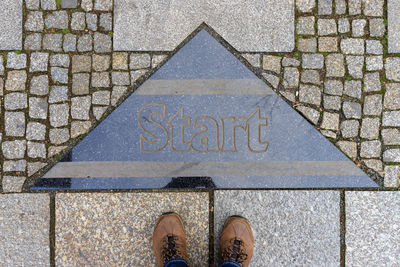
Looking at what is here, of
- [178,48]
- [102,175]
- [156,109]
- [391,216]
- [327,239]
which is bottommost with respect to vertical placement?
[327,239]

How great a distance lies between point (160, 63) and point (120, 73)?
0.41 m

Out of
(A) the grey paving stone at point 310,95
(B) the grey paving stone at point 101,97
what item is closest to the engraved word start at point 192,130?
(B) the grey paving stone at point 101,97

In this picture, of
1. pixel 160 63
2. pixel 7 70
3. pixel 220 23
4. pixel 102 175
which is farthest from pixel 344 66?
pixel 7 70

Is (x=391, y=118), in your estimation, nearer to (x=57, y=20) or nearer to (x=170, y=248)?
(x=170, y=248)

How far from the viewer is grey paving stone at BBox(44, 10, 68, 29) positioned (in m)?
3.14

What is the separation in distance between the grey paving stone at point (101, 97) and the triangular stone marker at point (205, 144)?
0.15 meters

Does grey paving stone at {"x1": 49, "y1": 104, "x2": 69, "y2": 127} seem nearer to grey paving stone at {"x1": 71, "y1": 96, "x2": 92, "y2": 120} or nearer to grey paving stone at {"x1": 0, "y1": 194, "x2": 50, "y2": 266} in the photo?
grey paving stone at {"x1": 71, "y1": 96, "x2": 92, "y2": 120}

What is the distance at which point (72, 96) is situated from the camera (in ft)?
10.2

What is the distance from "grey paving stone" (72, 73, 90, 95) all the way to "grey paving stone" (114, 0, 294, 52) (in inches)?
17.0

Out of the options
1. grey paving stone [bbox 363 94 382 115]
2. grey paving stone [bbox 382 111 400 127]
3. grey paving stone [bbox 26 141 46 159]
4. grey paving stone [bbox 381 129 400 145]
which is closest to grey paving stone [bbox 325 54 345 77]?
grey paving stone [bbox 363 94 382 115]

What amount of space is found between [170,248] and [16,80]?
222 cm

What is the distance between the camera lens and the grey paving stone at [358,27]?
3.13 m

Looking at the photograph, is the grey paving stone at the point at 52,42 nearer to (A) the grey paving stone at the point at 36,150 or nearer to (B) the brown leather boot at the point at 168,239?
(A) the grey paving stone at the point at 36,150

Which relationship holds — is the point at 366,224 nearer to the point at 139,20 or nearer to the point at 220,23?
the point at 220,23
